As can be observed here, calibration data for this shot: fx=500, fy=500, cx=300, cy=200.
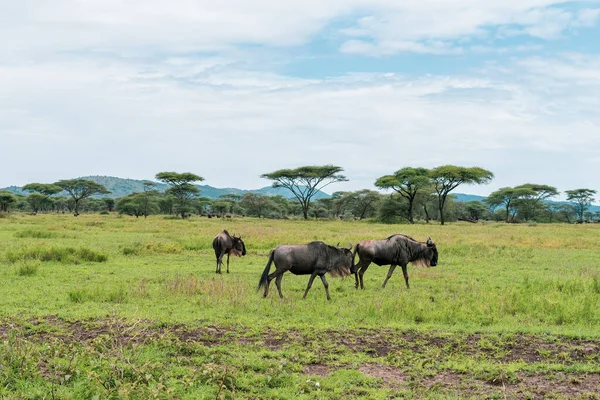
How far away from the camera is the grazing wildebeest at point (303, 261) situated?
12188 mm

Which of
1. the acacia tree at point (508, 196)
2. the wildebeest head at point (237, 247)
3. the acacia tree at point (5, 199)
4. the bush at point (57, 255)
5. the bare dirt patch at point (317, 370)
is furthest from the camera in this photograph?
the acacia tree at point (508, 196)

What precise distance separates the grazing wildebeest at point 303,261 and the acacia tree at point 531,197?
75.6 metres

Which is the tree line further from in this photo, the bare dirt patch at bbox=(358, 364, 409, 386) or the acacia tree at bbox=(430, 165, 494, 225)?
the bare dirt patch at bbox=(358, 364, 409, 386)

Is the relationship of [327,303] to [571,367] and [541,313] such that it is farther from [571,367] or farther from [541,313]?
[571,367]

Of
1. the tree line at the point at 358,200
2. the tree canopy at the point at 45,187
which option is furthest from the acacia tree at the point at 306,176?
the tree canopy at the point at 45,187

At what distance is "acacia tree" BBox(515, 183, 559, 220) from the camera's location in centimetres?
8194

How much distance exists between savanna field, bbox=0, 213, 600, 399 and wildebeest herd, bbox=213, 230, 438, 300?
1.87 ft

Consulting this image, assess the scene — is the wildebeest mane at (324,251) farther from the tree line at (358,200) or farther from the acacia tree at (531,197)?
the acacia tree at (531,197)

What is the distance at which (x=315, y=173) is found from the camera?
70.4 metres

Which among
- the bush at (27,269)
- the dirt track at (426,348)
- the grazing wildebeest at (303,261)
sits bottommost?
the dirt track at (426,348)

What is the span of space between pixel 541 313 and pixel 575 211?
10911 cm

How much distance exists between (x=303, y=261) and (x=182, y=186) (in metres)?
63.8

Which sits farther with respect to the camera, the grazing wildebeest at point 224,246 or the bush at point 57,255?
the bush at point 57,255

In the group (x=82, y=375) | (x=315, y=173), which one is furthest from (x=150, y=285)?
(x=315, y=173)
